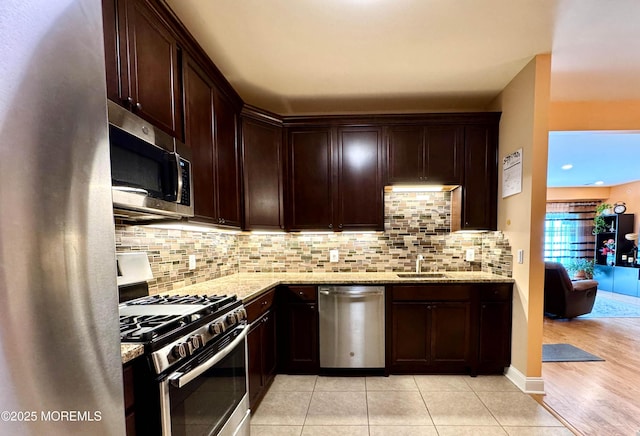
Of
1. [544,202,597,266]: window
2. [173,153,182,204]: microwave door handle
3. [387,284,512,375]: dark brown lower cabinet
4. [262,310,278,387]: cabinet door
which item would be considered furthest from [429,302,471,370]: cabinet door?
[544,202,597,266]: window

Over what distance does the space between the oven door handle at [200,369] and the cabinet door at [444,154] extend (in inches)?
90.7

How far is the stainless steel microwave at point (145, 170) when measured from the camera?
111cm

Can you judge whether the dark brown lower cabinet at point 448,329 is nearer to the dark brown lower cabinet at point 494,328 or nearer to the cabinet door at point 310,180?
the dark brown lower cabinet at point 494,328

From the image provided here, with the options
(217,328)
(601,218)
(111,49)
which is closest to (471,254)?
(217,328)

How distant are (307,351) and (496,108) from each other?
309cm

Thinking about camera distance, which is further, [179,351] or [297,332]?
[297,332]

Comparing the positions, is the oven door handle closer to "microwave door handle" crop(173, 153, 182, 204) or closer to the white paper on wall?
"microwave door handle" crop(173, 153, 182, 204)

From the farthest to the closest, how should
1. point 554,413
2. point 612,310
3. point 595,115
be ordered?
point 612,310, point 595,115, point 554,413

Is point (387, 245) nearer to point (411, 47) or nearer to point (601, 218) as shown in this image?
point (411, 47)

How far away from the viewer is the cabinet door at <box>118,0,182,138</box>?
1.25 metres

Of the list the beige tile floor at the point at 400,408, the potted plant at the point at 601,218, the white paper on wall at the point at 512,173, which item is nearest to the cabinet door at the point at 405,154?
the white paper on wall at the point at 512,173

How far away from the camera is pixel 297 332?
254 cm

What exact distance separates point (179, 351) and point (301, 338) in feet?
5.31

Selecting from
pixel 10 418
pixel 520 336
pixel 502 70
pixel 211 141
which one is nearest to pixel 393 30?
pixel 502 70
